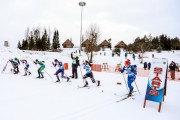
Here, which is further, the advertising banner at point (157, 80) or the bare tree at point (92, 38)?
the bare tree at point (92, 38)

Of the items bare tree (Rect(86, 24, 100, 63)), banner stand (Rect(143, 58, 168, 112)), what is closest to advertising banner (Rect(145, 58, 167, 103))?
banner stand (Rect(143, 58, 168, 112))

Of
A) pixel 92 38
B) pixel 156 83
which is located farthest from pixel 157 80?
pixel 92 38

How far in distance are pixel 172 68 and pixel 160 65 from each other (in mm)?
10404

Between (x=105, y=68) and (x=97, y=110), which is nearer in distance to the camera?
(x=97, y=110)

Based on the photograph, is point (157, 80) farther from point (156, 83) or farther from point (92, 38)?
point (92, 38)

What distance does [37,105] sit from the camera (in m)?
6.79

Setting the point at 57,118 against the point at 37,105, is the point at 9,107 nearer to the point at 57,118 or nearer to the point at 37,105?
the point at 37,105

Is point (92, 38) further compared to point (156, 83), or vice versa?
point (92, 38)

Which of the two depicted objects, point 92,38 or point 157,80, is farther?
point 92,38

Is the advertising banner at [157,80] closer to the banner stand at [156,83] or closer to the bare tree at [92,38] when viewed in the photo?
the banner stand at [156,83]

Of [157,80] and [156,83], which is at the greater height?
[157,80]

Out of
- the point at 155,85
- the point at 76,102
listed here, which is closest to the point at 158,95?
the point at 155,85

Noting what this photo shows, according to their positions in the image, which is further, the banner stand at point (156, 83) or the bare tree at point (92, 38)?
the bare tree at point (92, 38)

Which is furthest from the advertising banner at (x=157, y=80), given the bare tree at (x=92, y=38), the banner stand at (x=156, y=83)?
the bare tree at (x=92, y=38)
